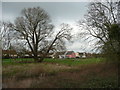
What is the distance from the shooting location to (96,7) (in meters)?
13.7

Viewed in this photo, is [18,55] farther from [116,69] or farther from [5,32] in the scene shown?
[116,69]

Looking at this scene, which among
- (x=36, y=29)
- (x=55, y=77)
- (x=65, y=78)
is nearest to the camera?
(x=65, y=78)

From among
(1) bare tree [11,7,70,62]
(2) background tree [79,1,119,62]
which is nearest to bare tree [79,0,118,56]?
(2) background tree [79,1,119,62]

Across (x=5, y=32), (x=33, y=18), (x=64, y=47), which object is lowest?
(x=64, y=47)

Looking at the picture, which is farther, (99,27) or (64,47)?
(64,47)

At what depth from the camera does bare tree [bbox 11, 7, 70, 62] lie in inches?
899

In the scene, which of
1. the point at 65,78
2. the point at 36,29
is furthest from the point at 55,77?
the point at 36,29

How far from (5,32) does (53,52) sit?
9219mm

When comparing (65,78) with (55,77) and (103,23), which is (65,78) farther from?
(103,23)

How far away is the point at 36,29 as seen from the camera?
2422 centimetres

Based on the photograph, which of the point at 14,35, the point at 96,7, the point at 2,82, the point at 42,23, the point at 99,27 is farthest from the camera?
the point at 42,23

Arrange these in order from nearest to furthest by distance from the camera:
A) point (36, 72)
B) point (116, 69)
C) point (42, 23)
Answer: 1. point (116, 69)
2. point (36, 72)
3. point (42, 23)

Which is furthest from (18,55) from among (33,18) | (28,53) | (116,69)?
(116,69)

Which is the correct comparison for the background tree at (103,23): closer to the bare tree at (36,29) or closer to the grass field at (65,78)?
the grass field at (65,78)
